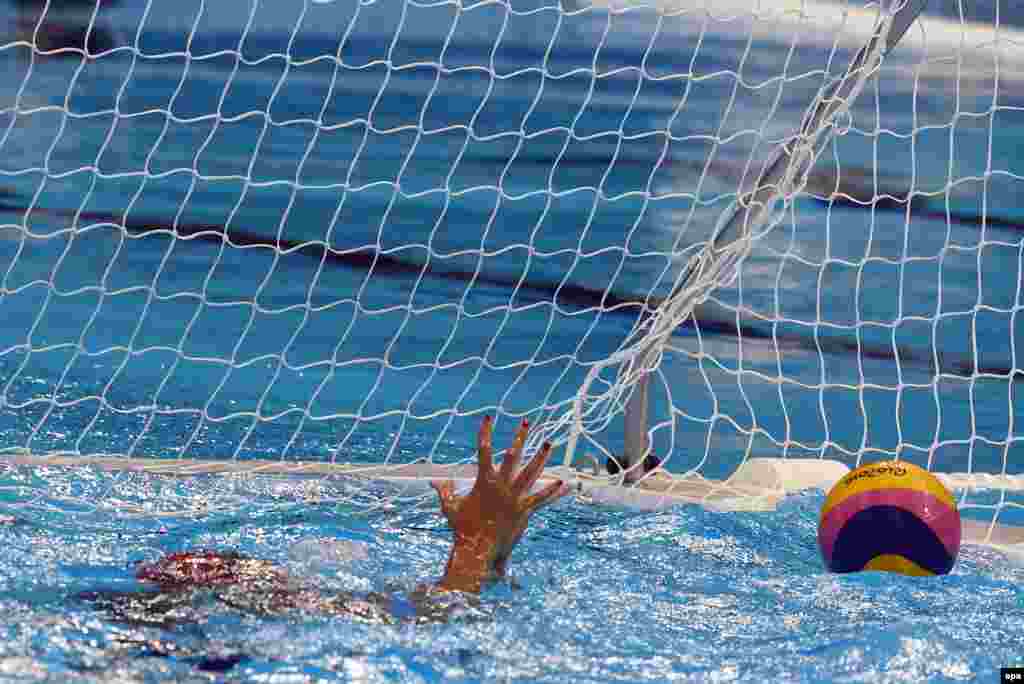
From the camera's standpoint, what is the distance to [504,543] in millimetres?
2732

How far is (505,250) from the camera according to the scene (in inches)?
221

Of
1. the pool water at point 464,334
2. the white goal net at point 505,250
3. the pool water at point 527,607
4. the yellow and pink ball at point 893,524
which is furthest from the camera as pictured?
the white goal net at point 505,250

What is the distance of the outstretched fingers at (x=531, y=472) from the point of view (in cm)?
264

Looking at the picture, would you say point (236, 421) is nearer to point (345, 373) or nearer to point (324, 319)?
point (345, 373)

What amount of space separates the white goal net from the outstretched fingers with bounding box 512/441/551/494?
2.21 ft

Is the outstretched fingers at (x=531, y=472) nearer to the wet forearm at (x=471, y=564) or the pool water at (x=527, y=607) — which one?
the wet forearm at (x=471, y=564)

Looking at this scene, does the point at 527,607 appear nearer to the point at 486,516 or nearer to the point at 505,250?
the point at 486,516

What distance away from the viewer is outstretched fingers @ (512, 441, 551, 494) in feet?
8.67

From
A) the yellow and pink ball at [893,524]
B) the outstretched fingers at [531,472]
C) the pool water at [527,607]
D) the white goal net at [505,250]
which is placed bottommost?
the pool water at [527,607]

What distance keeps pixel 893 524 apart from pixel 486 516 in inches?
33.3

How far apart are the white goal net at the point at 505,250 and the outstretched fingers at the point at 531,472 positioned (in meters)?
0.67

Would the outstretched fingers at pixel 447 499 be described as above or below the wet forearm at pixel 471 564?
above

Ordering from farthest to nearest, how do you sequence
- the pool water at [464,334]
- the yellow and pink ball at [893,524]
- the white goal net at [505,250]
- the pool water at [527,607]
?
the white goal net at [505,250]
the yellow and pink ball at [893,524]
the pool water at [464,334]
the pool water at [527,607]

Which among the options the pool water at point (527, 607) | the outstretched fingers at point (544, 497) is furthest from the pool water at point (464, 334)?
the outstretched fingers at point (544, 497)
